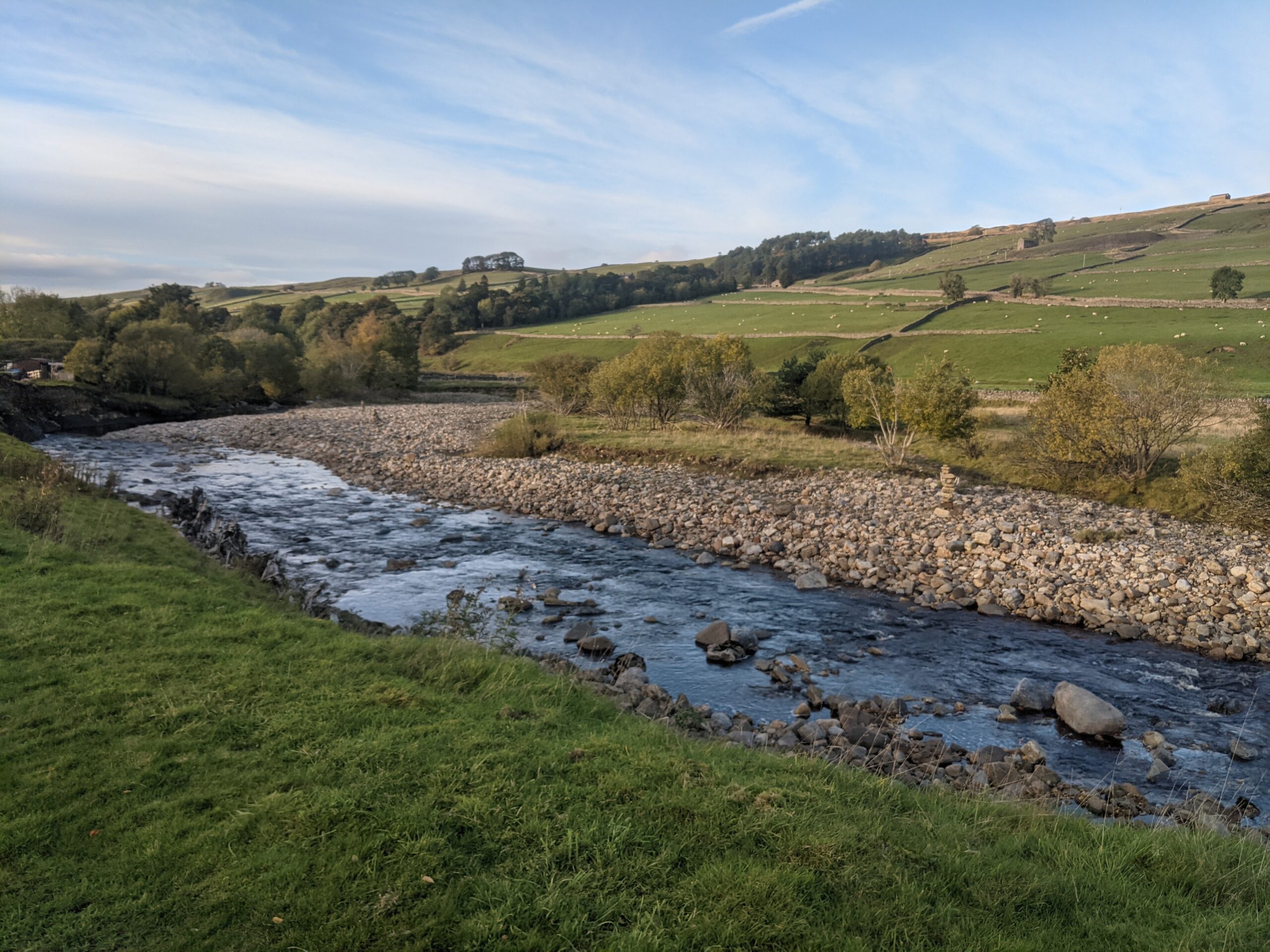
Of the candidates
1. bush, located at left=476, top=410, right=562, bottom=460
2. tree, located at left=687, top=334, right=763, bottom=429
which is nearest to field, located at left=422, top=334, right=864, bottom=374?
tree, located at left=687, top=334, right=763, bottom=429

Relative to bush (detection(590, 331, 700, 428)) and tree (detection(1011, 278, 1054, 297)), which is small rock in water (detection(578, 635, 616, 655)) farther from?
tree (detection(1011, 278, 1054, 297))

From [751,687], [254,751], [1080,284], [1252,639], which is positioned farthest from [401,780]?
[1080,284]

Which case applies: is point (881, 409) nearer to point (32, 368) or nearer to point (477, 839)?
point (477, 839)

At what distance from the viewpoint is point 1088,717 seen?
11.1 meters

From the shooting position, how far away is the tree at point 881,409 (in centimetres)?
3228

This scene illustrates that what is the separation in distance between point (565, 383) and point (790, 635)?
4539 cm

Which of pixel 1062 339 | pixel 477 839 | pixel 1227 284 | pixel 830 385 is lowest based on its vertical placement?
pixel 477 839

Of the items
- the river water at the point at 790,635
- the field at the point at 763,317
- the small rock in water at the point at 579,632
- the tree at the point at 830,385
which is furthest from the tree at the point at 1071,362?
the field at the point at 763,317

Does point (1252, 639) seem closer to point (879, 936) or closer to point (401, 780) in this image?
point (879, 936)

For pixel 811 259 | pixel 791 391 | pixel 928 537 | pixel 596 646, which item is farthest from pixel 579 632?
pixel 811 259

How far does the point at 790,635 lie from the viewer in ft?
49.5

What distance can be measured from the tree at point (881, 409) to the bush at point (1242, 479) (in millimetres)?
11252

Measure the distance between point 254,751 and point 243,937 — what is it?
2.42m

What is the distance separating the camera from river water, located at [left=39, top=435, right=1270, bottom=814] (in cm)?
1116
